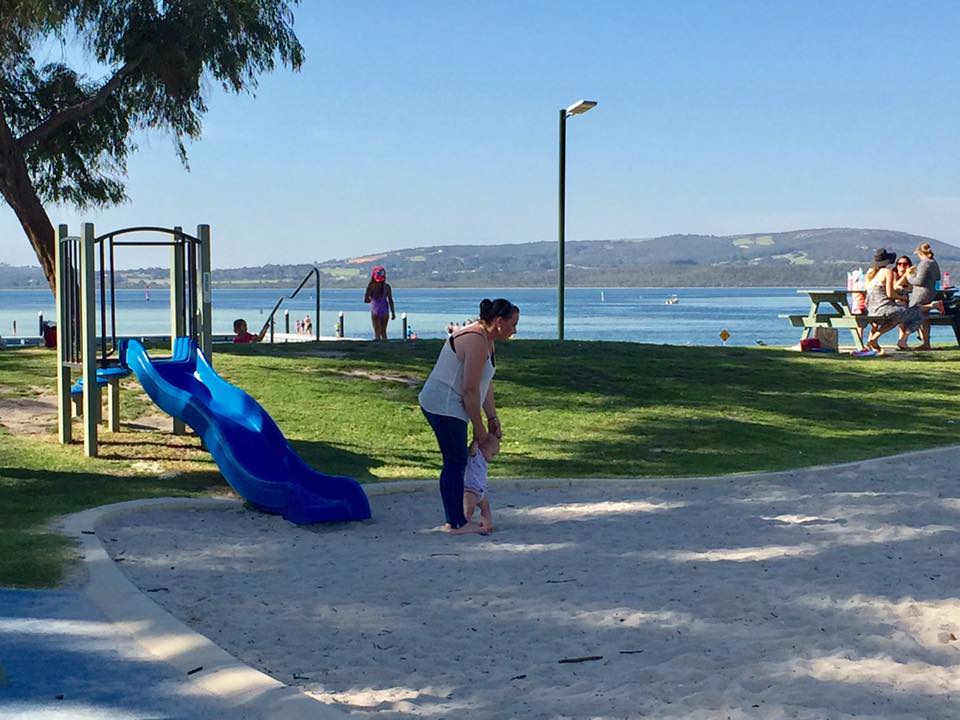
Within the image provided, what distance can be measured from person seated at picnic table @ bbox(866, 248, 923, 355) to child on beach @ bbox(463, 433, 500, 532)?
44.2 ft

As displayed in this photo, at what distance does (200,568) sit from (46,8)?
15.3 meters

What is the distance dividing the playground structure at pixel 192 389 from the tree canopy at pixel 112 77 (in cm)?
891

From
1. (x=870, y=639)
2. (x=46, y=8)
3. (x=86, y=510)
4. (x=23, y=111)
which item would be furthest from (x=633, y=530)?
(x=23, y=111)

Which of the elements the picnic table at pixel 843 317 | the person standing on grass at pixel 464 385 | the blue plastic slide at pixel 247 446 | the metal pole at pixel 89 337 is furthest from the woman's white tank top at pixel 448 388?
the picnic table at pixel 843 317

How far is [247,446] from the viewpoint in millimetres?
8812

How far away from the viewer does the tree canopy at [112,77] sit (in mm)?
19828

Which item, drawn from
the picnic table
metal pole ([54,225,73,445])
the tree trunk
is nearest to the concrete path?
metal pole ([54,225,73,445])

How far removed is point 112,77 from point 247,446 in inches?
594

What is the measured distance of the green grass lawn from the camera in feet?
31.0

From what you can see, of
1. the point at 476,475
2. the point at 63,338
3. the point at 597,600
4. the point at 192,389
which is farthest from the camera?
the point at 63,338

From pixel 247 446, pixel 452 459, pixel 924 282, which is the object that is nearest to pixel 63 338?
pixel 247 446

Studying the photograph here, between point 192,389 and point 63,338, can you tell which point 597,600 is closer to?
point 192,389

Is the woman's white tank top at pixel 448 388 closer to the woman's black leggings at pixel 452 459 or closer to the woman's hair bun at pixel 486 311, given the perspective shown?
the woman's black leggings at pixel 452 459

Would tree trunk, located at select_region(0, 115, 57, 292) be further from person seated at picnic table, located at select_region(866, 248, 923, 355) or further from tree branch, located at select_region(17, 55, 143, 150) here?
person seated at picnic table, located at select_region(866, 248, 923, 355)
